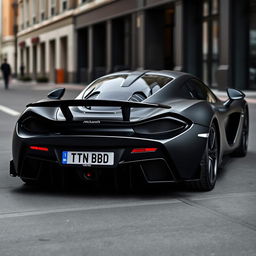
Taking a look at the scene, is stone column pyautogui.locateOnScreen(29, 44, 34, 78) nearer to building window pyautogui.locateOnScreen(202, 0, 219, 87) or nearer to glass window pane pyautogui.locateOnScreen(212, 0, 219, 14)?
building window pyautogui.locateOnScreen(202, 0, 219, 87)

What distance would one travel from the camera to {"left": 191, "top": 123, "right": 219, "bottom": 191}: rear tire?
5.54 metres

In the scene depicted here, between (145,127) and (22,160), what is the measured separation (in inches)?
45.3

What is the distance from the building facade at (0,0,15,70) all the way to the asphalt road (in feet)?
234

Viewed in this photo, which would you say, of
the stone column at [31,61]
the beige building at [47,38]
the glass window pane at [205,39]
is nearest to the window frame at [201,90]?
the glass window pane at [205,39]

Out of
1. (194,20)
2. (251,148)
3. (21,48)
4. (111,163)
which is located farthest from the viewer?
(21,48)

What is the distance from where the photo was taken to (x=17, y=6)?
68938 mm

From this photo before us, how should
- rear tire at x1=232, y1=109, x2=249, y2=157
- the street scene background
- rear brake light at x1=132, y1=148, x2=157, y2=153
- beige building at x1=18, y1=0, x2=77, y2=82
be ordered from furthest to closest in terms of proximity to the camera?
1. beige building at x1=18, y1=0, x2=77, y2=82
2. rear tire at x1=232, y1=109, x2=249, y2=157
3. rear brake light at x1=132, y1=148, x2=157, y2=153
4. the street scene background

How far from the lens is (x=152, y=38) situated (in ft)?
105

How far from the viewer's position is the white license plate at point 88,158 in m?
5.28

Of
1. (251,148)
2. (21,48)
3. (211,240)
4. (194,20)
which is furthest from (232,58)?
(21,48)

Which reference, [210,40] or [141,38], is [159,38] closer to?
[141,38]

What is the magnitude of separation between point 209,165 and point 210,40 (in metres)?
22.3

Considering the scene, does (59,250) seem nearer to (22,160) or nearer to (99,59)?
(22,160)

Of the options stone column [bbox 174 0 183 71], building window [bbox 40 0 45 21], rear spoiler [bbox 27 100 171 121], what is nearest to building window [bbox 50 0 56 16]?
building window [bbox 40 0 45 21]
